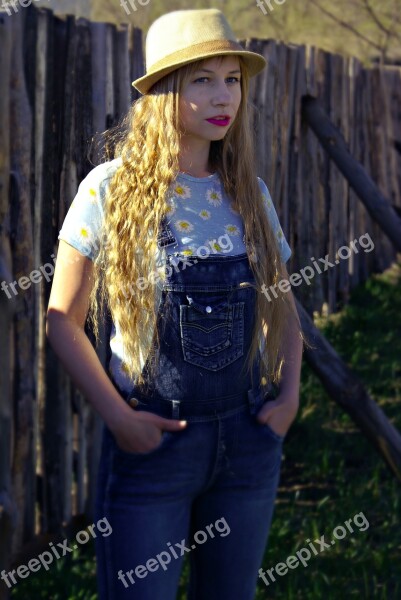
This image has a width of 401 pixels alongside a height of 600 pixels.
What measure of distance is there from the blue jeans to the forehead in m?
0.43

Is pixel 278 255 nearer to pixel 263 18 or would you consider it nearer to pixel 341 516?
pixel 341 516

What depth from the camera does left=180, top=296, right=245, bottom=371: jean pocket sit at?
2158 mm

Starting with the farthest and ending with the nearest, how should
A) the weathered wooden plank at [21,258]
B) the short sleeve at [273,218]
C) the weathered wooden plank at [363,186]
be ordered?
the weathered wooden plank at [363,186]
the weathered wooden plank at [21,258]
the short sleeve at [273,218]

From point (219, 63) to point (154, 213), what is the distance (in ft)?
1.25

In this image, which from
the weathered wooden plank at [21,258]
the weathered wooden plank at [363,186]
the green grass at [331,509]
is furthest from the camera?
the weathered wooden plank at [363,186]

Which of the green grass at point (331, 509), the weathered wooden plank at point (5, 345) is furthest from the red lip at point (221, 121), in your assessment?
the green grass at point (331, 509)

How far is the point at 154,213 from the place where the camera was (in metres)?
2.17

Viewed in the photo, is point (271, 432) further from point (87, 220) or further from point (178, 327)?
point (87, 220)

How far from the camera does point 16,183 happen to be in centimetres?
305

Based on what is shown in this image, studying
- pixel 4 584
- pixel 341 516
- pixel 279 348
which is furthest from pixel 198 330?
pixel 341 516

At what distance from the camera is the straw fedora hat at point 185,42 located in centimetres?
220

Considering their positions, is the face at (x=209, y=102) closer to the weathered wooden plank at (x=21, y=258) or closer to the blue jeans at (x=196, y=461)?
the blue jeans at (x=196, y=461)

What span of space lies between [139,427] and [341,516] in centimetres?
232

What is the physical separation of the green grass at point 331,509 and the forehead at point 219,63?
78.4 inches
